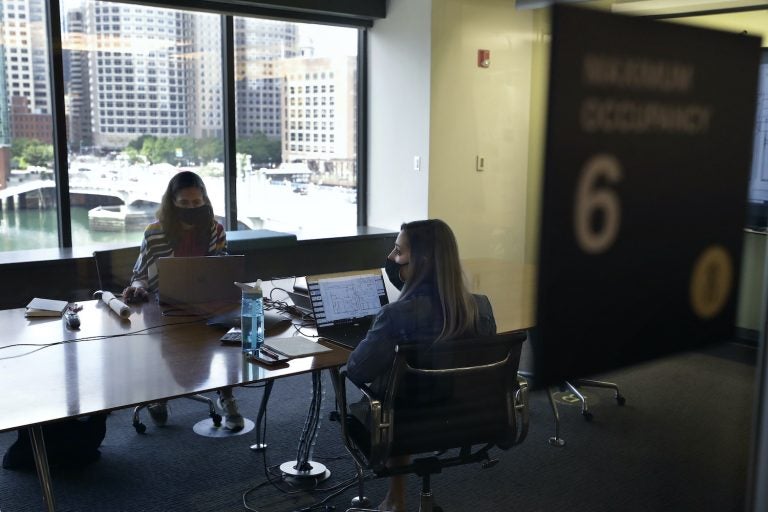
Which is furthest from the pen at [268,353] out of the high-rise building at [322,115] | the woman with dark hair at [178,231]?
the high-rise building at [322,115]

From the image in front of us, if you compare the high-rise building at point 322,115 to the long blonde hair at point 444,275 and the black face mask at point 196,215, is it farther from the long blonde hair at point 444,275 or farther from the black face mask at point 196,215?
the long blonde hair at point 444,275

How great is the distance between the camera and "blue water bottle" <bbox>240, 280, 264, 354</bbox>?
2.57 m

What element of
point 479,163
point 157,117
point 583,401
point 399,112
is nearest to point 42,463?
point 583,401

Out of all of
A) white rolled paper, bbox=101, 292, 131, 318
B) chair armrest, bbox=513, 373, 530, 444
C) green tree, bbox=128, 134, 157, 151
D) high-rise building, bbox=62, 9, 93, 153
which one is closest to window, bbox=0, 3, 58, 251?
high-rise building, bbox=62, 9, 93, 153

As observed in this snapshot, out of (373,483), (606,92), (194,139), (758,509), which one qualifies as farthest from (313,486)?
(194,139)

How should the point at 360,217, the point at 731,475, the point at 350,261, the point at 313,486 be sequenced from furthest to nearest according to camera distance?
the point at 360,217 → the point at 350,261 → the point at 731,475 → the point at 313,486

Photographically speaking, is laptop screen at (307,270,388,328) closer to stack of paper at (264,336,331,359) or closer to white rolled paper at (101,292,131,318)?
stack of paper at (264,336,331,359)

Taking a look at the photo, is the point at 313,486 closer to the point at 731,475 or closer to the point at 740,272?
the point at 731,475

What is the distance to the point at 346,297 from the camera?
2922mm

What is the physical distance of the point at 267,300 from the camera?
10.9ft

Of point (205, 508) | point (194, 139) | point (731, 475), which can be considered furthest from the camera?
point (194, 139)

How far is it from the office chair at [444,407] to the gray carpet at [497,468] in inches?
7.0

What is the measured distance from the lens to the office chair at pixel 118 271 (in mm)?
3500

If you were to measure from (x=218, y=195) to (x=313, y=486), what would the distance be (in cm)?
285
